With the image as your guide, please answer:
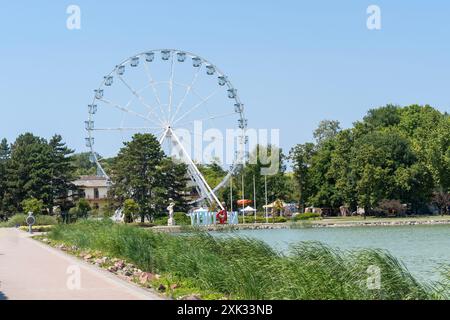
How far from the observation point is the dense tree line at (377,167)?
242ft

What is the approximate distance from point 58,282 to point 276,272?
13.5 feet

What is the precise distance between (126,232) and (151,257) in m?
4.16

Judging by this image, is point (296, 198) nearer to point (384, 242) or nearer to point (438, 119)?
point (438, 119)

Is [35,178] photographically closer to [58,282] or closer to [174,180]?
[174,180]

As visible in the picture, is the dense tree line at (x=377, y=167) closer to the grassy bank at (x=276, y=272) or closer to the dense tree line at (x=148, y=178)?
the dense tree line at (x=148, y=178)

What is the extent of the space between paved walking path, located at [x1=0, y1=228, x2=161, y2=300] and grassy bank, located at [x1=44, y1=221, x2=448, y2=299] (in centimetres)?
139

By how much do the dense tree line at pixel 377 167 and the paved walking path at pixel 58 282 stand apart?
185 feet

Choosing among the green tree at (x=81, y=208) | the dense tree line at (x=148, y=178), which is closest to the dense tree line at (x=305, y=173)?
the dense tree line at (x=148, y=178)

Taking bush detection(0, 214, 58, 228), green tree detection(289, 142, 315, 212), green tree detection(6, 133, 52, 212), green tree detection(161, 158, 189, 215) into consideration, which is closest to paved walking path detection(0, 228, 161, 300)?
bush detection(0, 214, 58, 228)

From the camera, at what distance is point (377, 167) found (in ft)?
242

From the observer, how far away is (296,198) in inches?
3337
